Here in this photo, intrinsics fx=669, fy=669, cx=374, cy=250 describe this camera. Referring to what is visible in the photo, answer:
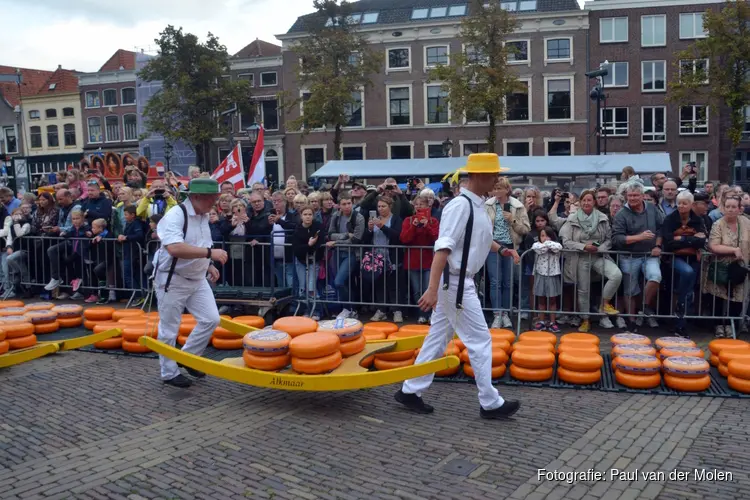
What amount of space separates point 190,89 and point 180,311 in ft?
150

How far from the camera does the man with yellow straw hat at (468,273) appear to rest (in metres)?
5.68

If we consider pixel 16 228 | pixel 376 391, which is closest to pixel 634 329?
pixel 376 391

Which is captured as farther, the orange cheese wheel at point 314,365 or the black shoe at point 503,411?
the orange cheese wheel at point 314,365

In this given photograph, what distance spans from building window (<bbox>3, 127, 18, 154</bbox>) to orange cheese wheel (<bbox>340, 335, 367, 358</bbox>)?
73.4m

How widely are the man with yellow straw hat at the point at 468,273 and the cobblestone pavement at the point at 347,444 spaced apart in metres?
0.43

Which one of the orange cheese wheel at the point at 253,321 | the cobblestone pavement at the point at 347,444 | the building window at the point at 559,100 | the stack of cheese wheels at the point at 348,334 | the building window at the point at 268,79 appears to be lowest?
the cobblestone pavement at the point at 347,444

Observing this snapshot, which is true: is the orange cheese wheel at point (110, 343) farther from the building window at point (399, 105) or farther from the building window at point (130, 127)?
the building window at point (130, 127)

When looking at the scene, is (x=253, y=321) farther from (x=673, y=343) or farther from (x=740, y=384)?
(x=740, y=384)

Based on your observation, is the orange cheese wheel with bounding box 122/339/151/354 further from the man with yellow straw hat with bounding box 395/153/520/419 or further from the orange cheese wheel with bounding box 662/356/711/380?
the orange cheese wheel with bounding box 662/356/711/380

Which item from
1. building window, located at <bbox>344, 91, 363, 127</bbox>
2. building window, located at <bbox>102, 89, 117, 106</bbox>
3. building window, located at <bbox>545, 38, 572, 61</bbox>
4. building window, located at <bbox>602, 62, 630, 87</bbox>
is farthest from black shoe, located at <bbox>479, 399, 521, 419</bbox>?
building window, located at <bbox>102, 89, 117, 106</bbox>

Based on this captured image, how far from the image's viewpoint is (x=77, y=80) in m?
67.2

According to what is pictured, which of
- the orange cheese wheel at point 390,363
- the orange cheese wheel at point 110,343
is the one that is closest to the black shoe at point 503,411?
the orange cheese wheel at point 390,363

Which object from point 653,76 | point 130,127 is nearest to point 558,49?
point 653,76

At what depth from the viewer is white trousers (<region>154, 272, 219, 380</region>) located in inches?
270
